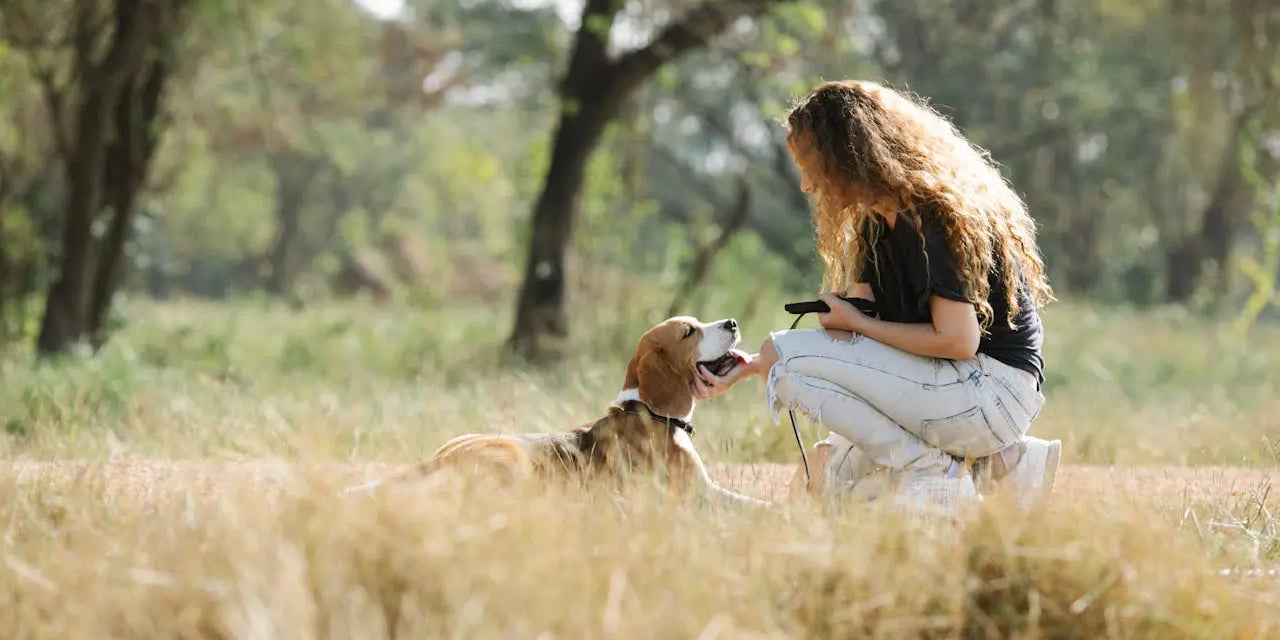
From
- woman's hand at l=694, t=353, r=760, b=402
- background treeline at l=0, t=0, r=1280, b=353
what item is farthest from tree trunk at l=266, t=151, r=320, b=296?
woman's hand at l=694, t=353, r=760, b=402

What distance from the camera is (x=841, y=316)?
16.9 ft

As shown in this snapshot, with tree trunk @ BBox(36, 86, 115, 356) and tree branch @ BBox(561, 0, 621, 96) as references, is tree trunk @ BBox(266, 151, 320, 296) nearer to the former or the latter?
tree branch @ BBox(561, 0, 621, 96)

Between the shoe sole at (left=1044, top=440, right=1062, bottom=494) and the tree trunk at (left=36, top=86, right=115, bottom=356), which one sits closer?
the shoe sole at (left=1044, top=440, right=1062, bottom=494)

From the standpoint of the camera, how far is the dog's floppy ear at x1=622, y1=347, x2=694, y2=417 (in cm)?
551

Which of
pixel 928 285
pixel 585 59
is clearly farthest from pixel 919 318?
pixel 585 59

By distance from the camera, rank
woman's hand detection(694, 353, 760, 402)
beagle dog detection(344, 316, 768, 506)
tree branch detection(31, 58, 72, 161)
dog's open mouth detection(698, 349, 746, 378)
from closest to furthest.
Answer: beagle dog detection(344, 316, 768, 506) → woman's hand detection(694, 353, 760, 402) → dog's open mouth detection(698, 349, 746, 378) → tree branch detection(31, 58, 72, 161)

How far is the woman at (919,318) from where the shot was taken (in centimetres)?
493

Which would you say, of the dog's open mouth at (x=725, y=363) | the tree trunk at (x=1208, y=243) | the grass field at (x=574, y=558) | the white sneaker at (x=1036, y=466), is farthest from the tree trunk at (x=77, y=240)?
the tree trunk at (x=1208, y=243)

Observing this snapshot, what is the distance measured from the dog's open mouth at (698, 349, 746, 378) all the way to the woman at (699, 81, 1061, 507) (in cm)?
20

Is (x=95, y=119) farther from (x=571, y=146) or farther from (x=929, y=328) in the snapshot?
(x=929, y=328)

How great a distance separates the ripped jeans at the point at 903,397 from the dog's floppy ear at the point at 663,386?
459mm

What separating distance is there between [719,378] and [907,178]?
1.04 m

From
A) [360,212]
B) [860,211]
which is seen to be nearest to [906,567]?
[860,211]

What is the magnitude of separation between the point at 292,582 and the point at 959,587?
1658 mm
